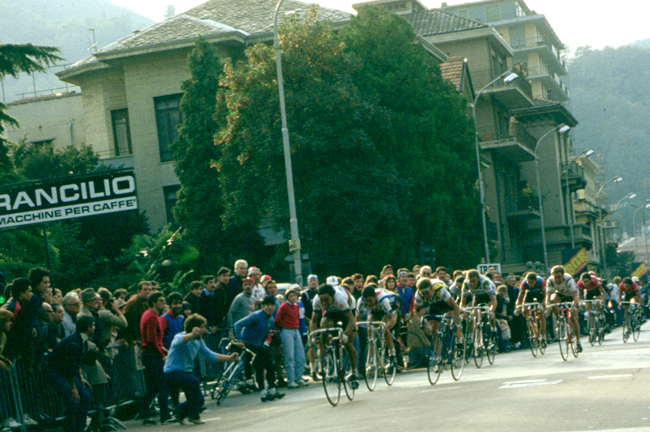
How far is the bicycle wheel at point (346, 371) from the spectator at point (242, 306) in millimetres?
3857

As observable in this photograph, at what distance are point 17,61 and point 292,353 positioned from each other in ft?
36.8

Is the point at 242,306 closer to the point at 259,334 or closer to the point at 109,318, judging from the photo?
the point at 259,334

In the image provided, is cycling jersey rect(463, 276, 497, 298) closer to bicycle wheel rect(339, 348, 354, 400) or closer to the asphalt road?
the asphalt road

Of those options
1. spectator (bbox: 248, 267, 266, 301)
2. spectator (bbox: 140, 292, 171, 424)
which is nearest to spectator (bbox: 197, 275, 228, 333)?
spectator (bbox: 248, 267, 266, 301)

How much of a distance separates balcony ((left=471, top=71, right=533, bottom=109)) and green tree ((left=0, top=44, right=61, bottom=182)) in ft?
127

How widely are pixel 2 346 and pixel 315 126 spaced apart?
21571mm

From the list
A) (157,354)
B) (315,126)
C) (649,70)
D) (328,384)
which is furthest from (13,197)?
(649,70)

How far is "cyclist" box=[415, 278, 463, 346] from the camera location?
16.0 m

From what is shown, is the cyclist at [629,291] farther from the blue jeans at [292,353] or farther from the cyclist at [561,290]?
the blue jeans at [292,353]

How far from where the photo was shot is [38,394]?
13.0m

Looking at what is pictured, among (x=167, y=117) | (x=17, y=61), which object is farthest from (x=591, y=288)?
(x=167, y=117)

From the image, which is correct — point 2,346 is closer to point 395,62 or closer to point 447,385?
point 447,385

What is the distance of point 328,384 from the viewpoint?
1338 cm

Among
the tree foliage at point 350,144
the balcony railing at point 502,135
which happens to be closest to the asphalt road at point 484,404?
the tree foliage at point 350,144
